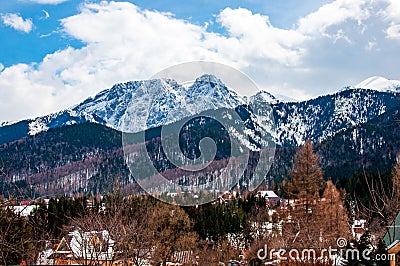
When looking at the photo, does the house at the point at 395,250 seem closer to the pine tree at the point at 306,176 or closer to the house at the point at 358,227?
Result: the house at the point at 358,227

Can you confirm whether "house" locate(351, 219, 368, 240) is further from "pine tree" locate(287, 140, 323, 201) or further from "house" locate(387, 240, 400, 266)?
"house" locate(387, 240, 400, 266)

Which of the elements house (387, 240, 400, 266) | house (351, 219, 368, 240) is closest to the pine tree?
house (351, 219, 368, 240)

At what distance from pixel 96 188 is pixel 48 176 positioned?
30.7 m

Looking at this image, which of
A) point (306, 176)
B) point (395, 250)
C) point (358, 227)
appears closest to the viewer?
point (395, 250)

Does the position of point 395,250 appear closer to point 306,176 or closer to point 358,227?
point 306,176

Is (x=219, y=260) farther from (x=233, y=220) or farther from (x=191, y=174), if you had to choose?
(x=191, y=174)

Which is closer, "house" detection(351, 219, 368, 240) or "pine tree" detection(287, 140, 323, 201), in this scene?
"house" detection(351, 219, 368, 240)

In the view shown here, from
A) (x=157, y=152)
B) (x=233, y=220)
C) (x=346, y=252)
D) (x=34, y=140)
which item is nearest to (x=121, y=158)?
(x=157, y=152)

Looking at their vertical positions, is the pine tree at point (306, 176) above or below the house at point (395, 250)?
above

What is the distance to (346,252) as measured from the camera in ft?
46.5

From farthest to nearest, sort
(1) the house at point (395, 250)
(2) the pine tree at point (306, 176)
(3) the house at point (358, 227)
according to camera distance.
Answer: (2) the pine tree at point (306, 176), (3) the house at point (358, 227), (1) the house at point (395, 250)

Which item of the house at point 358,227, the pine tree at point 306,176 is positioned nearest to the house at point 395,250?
the house at point 358,227

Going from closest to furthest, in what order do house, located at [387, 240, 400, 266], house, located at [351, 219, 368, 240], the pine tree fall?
house, located at [387, 240, 400, 266]
house, located at [351, 219, 368, 240]
the pine tree

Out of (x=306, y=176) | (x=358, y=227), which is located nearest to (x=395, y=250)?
(x=306, y=176)
